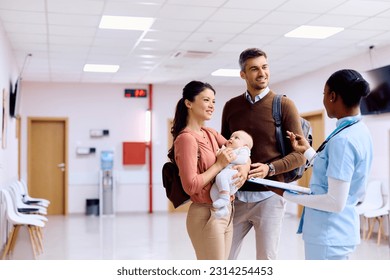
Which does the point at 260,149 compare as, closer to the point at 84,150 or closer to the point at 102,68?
the point at 102,68

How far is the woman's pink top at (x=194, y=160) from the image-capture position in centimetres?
209

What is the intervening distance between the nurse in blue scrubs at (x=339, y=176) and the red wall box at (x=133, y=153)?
17.9 feet

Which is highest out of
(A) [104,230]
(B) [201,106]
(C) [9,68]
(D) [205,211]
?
(C) [9,68]

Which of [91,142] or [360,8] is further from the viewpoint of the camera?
[91,142]

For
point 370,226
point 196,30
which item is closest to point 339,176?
point 196,30

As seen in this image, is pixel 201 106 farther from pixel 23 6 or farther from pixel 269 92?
pixel 23 6

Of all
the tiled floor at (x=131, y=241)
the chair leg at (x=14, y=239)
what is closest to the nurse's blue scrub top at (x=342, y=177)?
the tiled floor at (x=131, y=241)

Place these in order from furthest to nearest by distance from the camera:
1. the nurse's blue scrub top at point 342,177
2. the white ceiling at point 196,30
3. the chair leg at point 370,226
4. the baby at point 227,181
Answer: the chair leg at point 370,226
the white ceiling at point 196,30
the baby at point 227,181
the nurse's blue scrub top at point 342,177

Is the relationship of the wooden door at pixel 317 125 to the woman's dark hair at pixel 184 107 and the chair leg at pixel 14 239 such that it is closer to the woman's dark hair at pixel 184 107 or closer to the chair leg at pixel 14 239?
the woman's dark hair at pixel 184 107

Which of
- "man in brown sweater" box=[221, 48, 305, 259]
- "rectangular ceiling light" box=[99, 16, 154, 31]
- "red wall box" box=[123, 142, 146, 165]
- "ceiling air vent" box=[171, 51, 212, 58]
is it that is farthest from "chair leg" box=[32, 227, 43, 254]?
"man in brown sweater" box=[221, 48, 305, 259]

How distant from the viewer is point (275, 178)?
2.36m

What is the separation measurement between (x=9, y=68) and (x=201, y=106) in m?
4.19

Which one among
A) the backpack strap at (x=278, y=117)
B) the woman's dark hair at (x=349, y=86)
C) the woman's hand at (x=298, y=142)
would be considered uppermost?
the woman's dark hair at (x=349, y=86)
